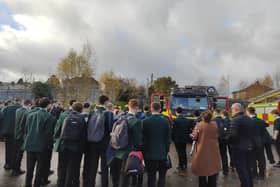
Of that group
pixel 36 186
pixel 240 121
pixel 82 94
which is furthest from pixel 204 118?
pixel 82 94

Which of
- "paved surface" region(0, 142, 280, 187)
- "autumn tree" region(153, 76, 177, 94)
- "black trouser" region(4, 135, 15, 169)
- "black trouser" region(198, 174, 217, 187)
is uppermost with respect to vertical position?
"autumn tree" region(153, 76, 177, 94)

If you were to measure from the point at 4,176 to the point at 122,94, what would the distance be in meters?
40.9

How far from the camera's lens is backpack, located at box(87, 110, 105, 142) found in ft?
19.2

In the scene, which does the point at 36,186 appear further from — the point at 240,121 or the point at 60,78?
the point at 60,78

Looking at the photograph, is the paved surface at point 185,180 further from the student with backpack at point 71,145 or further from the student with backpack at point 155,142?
the student with backpack at point 155,142

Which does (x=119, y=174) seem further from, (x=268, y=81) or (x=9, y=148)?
(x=268, y=81)

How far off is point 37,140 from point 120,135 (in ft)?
6.62

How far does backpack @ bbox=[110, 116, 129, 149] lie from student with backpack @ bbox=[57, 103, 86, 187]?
83 cm

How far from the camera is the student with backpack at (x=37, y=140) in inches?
238

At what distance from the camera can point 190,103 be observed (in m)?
15.6

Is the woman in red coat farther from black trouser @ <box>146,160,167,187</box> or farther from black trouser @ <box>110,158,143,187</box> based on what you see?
black trouser @ <box>110,158,143,187</box>

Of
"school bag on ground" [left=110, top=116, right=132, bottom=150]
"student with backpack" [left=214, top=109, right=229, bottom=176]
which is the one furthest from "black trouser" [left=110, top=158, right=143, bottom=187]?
"student with backpack" [left=214, top=109, right=229, bottom=176]

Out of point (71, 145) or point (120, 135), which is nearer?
point (120, 135)

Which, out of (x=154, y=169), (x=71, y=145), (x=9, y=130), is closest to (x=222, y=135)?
(x=154, y=169)
